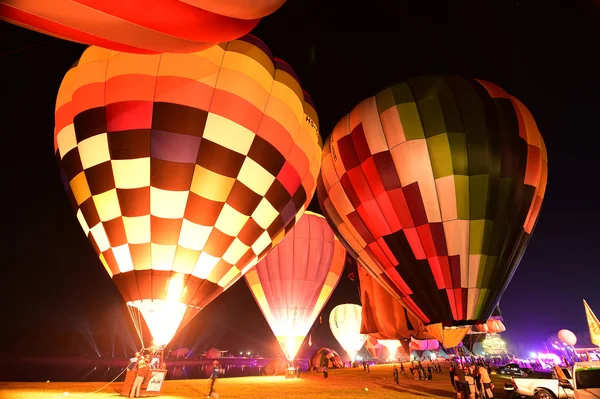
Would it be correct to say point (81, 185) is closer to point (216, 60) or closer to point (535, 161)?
point (216, 60)

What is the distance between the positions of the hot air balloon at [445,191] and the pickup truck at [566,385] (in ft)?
6.01

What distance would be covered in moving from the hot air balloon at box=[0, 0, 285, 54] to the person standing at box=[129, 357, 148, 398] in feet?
18.4

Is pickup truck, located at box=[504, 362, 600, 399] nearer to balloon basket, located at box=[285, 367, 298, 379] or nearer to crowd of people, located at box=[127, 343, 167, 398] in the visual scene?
crowd of people, located at box=[127, 343, 167, 398]

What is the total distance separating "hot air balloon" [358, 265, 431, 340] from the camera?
14.6 metres

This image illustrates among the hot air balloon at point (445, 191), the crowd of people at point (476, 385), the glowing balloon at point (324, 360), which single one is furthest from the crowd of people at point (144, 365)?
the glowing balloon at point (324, 360)

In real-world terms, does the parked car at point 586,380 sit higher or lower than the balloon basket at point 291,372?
higher

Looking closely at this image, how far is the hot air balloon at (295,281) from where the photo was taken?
41.3 ft

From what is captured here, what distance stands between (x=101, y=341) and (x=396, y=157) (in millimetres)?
98653

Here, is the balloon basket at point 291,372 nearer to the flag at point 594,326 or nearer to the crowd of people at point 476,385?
the crowd of people at point 476,385

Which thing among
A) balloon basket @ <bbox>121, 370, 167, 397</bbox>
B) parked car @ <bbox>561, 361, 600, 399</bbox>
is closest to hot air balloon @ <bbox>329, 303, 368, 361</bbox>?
parked car @ <bbox>561, 361, 600, 399</bbox>

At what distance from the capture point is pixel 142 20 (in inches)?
84.8

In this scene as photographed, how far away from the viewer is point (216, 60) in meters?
6.16

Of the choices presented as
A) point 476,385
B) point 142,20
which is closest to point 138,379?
point 142,20

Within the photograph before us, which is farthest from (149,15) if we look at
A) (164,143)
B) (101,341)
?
(101,341)
